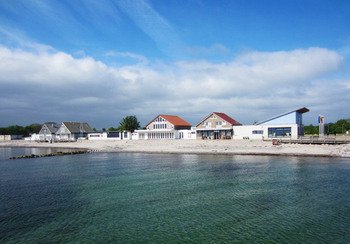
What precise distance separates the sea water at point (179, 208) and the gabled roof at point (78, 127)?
66.5m

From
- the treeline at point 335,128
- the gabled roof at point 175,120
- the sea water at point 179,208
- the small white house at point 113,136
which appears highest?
the gabled roof at point 175,120

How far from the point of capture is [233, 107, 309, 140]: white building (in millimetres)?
49094

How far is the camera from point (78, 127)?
90.2 metres

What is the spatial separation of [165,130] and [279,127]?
2805 cm

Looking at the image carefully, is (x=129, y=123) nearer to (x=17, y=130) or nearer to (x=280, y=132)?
(x=280, y=132)

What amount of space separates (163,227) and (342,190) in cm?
1354

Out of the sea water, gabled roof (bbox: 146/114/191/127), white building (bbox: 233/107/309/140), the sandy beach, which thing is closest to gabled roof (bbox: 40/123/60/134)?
gabled roof (bbox: 146/114/191/127)

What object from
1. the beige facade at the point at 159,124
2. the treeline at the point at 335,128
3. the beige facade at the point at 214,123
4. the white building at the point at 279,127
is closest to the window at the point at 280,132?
the white building at the point at 279,127

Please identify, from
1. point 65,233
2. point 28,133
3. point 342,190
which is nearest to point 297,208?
point 342,190

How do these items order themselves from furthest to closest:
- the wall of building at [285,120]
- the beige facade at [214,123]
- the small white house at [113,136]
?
the small white house at [113,136], the beige facade at [214,123], the wall of building at [285,120]

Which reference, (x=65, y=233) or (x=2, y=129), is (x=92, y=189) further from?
(x=2, y=129)

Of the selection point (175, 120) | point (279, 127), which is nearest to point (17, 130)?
point (175, 120)

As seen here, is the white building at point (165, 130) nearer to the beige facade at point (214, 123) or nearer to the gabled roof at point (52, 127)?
the beige facade at point (214, 123)

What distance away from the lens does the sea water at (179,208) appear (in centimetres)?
1108
